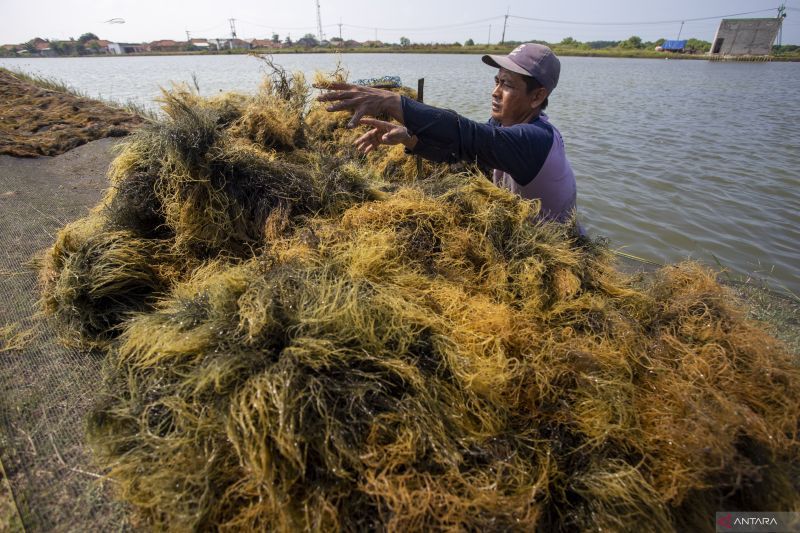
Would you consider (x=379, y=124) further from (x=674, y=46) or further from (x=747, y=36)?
(x=674, y=46)

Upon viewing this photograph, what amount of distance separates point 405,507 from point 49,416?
181 cm

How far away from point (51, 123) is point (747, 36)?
257 feet

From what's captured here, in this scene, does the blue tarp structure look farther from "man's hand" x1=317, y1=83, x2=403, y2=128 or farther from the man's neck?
"man's hand" x1=317, y1=83, x2=403, y2=128

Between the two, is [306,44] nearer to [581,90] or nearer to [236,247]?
[581,90]

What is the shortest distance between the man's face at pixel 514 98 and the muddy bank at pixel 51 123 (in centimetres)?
673

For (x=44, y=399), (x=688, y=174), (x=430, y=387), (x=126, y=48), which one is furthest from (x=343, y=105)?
(x=126, y=48)

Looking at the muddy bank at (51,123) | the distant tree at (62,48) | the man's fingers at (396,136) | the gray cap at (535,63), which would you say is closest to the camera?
the man's fingers at (396,136)

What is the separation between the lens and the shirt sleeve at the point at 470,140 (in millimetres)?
2291

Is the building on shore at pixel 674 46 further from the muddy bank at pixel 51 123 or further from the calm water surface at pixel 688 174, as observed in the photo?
the muddy bank at pixel 51 123

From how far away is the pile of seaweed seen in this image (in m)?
1.25

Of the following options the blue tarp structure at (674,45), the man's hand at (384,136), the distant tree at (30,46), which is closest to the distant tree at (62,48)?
the distant tree at (30,46)

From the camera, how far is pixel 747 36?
54.1m

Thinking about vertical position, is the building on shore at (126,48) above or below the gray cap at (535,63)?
above

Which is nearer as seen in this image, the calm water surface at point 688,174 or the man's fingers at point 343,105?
the man's fingers at point 343,105
